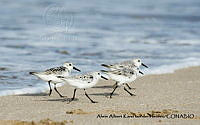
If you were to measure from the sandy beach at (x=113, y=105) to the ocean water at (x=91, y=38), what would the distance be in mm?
860

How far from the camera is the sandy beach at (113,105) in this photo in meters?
6.96

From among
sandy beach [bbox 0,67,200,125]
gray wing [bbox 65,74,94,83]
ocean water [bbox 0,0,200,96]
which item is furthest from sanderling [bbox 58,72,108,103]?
ocean water [bbox 0,0,200,96]

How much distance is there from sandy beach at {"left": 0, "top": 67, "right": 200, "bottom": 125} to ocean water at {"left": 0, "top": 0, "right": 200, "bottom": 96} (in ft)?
2.82

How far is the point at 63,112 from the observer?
744 cm

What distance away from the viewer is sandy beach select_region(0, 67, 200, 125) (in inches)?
274

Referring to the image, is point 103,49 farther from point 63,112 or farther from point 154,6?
point 154,6

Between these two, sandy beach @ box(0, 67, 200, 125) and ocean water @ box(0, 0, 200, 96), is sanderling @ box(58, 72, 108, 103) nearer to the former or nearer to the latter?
sandy beach @ box(0, 67, 200, 125)

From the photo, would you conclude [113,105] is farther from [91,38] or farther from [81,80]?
[91,38]

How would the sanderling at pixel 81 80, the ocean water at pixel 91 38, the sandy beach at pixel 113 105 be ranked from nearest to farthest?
the sandy beach at pixel 113 105
the sanderling at pixel 81 80
the ocean water at pixel 91 38

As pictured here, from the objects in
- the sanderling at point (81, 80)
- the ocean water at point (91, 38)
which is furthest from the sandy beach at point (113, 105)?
the ocean water at point (91, 38)

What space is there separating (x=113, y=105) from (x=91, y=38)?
303 inches

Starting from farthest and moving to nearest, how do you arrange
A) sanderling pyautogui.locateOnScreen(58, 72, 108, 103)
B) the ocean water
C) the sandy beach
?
the ocean water → sanderling pyautogui.locateOnScreen(58, 72, 108, 103) → the sandy beach

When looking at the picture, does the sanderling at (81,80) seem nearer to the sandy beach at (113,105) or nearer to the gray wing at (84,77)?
the gray wing at (84,77)

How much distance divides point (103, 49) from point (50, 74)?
206 inches
